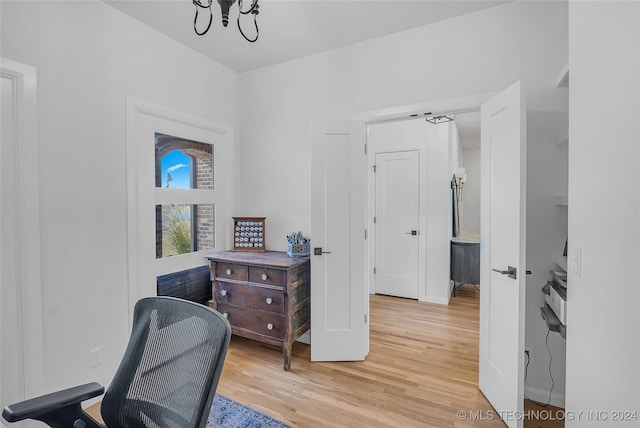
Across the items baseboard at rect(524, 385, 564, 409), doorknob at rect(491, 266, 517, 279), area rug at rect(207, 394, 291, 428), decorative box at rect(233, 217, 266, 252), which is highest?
decorative box at rect(233, 217, 266, 252)

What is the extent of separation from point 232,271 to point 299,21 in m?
2.20

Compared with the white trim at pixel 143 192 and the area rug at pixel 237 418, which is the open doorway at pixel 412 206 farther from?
the area rug at pixel 237 418

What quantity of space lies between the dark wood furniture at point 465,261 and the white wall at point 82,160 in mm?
3960

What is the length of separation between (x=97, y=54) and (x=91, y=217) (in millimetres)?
1152

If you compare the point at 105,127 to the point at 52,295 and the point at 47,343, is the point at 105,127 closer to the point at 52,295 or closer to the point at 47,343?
the point at 52,295

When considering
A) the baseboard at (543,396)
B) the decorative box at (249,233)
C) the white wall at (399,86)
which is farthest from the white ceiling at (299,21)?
the baseboard at (543,396)

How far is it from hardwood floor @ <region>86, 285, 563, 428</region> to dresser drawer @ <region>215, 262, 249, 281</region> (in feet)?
2.37

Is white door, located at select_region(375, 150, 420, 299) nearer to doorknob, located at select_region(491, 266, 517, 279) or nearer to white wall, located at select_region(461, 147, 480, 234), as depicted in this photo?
doorknob, located at select_region(491, 266, 517, 279)

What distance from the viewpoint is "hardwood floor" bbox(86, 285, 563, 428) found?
1.92 m

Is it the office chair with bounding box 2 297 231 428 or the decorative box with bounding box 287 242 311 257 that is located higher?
the decorative box with bounding box 287 242 311 257

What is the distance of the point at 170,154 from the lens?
2678 mm

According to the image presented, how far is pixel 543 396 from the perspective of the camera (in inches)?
81.1

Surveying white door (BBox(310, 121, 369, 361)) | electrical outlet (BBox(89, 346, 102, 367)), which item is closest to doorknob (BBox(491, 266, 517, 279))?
white door (BBox(310, 121, 369, 361))

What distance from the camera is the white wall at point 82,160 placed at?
1.84m
